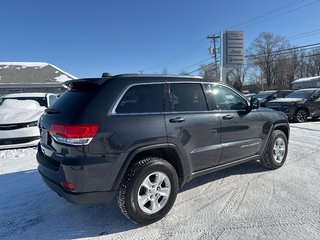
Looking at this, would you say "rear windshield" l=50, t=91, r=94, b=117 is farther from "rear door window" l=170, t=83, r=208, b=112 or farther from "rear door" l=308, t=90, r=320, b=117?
"rear door" l=308, t=90, r=320, b=117

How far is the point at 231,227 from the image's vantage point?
2949mm

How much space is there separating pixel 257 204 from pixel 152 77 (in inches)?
89.3

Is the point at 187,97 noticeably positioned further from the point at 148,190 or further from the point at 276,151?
the point at 276,151

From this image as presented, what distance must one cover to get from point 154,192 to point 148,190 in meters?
0.09

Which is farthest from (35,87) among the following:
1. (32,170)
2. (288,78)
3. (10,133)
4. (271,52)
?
(288,78)

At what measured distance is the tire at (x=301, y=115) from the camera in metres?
12.3

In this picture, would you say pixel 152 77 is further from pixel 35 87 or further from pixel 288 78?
pixel 288 78

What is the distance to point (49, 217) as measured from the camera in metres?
3.29

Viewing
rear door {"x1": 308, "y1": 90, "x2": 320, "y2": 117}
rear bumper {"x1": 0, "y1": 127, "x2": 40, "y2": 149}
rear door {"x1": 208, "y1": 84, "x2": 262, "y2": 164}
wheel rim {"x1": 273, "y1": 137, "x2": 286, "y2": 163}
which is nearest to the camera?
rear door {"x1": 208, "y1": 84, "x2": 262, "y2": 164}

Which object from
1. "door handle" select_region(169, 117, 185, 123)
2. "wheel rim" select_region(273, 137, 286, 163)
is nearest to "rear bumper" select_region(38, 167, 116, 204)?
"door handle" select_region(169, 117, 185, 123)

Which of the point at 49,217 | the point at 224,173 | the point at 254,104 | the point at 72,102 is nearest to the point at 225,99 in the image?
the point at 254,104

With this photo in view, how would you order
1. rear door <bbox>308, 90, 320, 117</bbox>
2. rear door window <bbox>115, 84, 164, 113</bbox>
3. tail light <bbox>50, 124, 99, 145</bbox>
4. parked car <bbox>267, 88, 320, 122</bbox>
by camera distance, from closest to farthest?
tail light <bbox>50, 124, 99, 145</bbox>
rear door window <bbox>115, 84, 164, 113</bbox>
parked car <bbox>267, 88, 320, 122</bbox>
rear door <bbox>308, 90, 320, 117</bbox>

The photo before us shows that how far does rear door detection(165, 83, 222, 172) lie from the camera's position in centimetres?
323

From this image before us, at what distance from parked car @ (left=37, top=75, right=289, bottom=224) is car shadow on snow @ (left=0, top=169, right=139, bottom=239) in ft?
1.38
